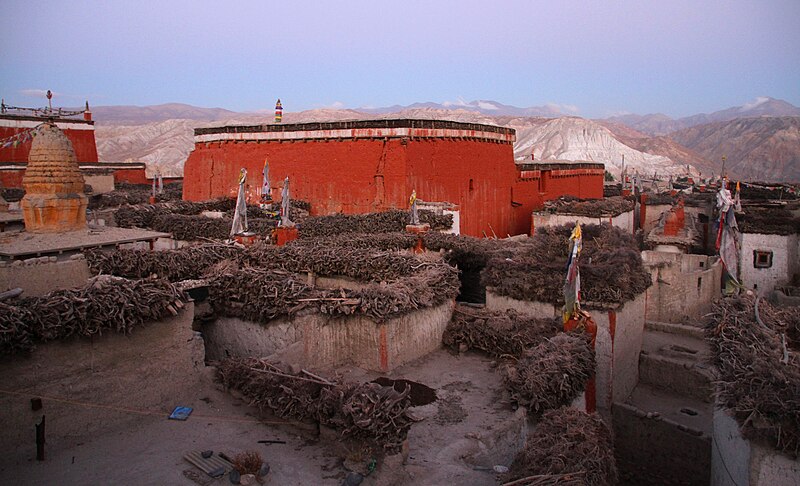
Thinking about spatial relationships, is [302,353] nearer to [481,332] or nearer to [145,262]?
[481,332]

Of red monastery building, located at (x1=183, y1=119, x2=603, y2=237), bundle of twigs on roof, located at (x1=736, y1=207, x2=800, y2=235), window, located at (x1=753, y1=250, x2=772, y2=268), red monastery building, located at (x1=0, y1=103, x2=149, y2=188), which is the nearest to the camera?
bundle of twigs on roof, located at (x1=736, y1=207, x2=800, y2=235)

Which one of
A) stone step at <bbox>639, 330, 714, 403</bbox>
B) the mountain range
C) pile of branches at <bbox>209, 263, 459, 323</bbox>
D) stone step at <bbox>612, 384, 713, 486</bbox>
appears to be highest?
the mountain range

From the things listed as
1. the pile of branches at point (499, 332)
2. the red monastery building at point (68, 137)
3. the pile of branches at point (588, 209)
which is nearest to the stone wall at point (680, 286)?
the pile of branches at point (588, 209)

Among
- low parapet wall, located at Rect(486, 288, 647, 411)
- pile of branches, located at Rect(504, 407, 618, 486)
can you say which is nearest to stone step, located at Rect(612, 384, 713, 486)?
low parapet wall, located at Rect(486, 288, 647, 411)

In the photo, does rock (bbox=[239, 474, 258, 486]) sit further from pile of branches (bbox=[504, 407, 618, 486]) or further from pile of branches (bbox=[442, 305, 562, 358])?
pile of branches (bbox=[442, 305, 562, 358])

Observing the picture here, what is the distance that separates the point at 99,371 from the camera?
8.93 m

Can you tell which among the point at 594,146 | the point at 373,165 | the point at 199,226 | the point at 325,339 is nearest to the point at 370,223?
the point at 373,165

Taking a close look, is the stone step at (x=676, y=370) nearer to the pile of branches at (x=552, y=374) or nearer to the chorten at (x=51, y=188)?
the pile of branches at (x=552, y=374)

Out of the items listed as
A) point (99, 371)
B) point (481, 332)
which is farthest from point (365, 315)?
point (99, 371)

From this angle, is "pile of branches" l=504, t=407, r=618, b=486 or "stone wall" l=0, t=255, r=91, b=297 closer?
"pile of branches" l=504, t=407, r=618, b=486

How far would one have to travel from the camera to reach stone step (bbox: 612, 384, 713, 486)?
12461 millimetres

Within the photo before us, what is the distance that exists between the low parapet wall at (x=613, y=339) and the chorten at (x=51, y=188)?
10.4 meters

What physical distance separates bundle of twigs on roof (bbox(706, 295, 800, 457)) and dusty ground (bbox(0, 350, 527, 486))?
10.3ft

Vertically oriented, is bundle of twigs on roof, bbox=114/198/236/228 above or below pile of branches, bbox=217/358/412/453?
above
